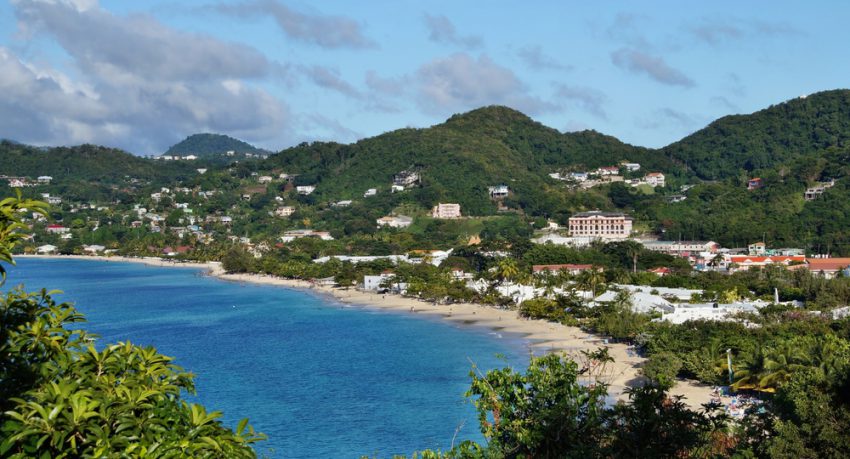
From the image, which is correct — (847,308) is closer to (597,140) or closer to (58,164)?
(597,140)

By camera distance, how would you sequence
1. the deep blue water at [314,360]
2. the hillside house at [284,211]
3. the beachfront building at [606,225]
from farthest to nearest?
the hillside house at [284,211] < the beachfront building at [606,225] < the deep blue water at [314,360]

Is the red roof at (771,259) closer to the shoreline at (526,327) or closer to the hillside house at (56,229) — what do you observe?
the shoreline at (526,327)

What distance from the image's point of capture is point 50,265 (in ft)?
319

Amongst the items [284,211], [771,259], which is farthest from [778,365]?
[284,211]

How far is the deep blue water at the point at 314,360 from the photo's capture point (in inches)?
970

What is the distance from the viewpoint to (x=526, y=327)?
44031 millimetres

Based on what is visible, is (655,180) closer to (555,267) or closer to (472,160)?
(472,160)

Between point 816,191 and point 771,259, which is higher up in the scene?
point 816,191

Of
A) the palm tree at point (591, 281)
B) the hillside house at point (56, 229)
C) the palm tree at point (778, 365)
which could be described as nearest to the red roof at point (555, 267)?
the palm tree at point (591, 281)

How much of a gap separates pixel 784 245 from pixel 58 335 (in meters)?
81.7

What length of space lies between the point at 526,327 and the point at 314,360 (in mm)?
12721

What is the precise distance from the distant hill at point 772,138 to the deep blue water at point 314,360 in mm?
108000

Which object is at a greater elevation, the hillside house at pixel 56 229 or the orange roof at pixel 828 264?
the hillside house at pixel 56 229

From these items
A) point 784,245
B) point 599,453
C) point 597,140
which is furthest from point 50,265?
point 597,140
